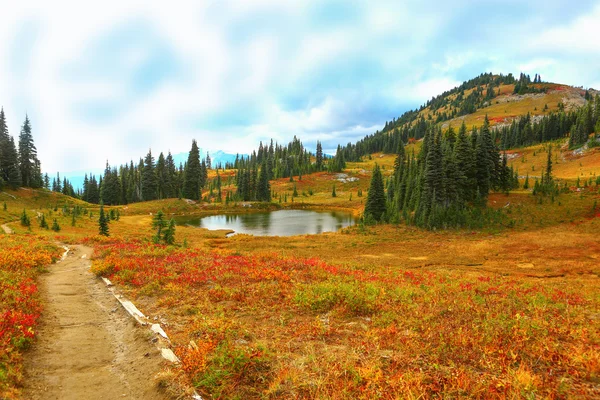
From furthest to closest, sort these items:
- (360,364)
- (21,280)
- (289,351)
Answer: (21,280), (289,351), (360,364)

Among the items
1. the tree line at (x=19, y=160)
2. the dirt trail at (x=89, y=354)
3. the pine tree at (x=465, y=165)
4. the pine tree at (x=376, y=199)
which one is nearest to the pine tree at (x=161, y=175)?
the tree line at (x=19, y=160)

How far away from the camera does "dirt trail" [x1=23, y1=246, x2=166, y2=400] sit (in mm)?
5961

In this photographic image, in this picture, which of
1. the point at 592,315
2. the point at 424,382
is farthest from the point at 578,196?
the point at 424,382

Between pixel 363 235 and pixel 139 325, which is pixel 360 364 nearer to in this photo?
pixel 139 325

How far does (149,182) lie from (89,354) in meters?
119

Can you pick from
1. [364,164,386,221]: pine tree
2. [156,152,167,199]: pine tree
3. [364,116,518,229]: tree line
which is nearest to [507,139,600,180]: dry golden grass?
[364,116,518,229]: tree line

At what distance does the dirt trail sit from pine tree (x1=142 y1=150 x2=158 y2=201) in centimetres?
11190

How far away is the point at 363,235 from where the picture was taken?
5100cm

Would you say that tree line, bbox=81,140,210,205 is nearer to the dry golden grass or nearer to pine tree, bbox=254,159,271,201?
pine tree, bbox=254,159,271,201

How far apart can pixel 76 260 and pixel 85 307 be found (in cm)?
1103

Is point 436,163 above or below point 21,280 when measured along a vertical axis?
above

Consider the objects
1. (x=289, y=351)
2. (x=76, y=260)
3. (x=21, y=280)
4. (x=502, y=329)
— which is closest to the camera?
(x=289, y=351)

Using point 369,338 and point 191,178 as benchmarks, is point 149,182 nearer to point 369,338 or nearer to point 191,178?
point 191,178

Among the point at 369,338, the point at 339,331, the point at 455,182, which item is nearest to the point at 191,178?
the point at 455,182
